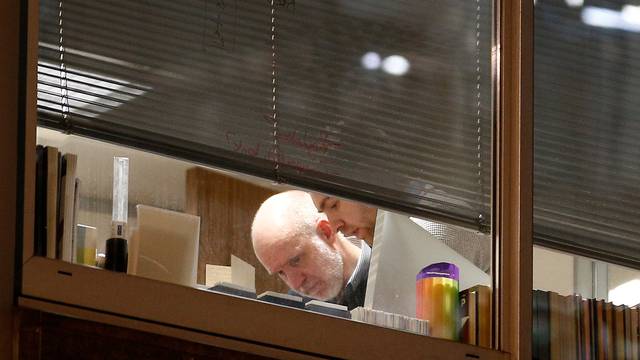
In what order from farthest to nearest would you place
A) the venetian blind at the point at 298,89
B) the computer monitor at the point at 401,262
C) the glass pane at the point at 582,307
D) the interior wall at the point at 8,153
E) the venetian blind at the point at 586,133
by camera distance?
the venetian blind at the point at 586,133 < the glass pane at the point at 582,307 < the computer monitor at the point at 401,262 < the venetian blind at the point at 298,89 < the interior wall at the point at 8,153

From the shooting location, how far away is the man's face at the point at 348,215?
2057mm

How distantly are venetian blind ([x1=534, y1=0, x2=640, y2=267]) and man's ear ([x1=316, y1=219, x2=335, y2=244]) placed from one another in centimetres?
39

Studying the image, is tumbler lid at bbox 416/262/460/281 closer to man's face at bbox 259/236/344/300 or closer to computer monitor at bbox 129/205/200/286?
man's face at bbox 259/236/344/300

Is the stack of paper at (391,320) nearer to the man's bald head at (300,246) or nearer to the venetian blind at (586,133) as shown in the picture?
the man's bald head at (300,246)

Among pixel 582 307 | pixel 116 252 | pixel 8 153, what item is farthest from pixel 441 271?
pixel 8 153

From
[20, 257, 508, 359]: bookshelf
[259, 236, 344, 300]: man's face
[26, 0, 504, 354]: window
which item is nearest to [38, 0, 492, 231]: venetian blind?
[26, 0, 504, 354]: window

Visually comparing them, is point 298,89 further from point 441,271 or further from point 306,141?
point 441,271

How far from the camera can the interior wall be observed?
1712mm

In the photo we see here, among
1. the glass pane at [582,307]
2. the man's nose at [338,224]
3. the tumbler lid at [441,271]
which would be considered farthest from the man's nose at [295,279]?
the glass pane at [582,307]

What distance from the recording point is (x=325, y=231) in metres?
2.04

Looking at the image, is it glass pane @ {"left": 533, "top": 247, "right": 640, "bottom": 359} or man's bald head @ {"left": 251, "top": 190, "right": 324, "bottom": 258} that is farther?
glass pane @ {"left": 533, "top": 247, "right": 640, "bottom": 359}

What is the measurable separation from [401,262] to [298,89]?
302 mm

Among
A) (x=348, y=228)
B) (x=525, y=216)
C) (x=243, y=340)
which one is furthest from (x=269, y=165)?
(x=525, y=216)

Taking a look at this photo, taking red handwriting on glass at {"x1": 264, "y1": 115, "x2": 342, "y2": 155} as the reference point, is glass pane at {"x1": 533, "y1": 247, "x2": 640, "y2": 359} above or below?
below
